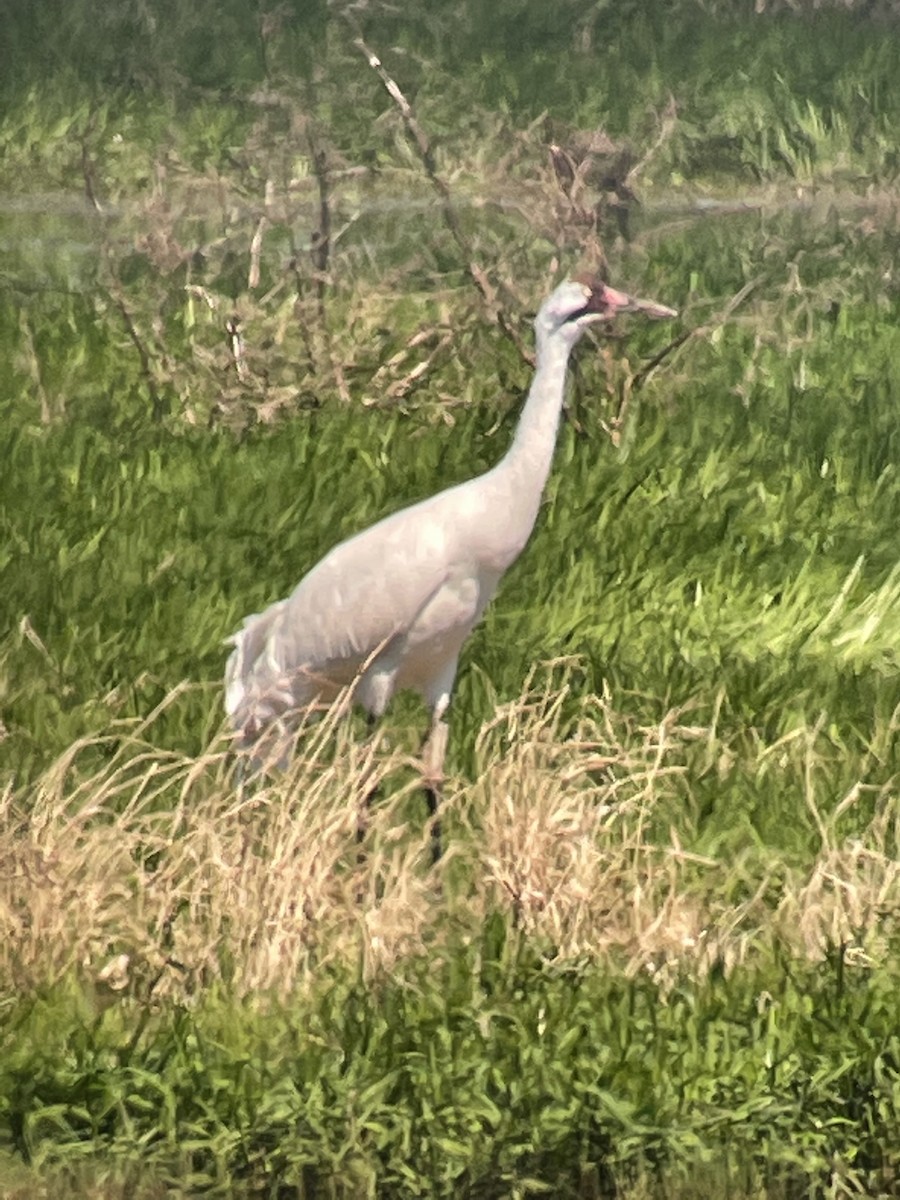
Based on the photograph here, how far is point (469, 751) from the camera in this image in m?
6.16

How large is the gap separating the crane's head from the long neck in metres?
0.03

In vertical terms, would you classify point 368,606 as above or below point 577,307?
below

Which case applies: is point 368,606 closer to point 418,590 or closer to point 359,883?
point 418,590

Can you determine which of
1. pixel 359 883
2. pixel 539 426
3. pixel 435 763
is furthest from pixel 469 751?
pixel 359 883

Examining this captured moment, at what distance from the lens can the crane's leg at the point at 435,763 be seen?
5.62m

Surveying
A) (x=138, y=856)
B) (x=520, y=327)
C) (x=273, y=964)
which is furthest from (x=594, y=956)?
(x=520, y=327)

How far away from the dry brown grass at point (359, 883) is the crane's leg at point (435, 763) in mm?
51

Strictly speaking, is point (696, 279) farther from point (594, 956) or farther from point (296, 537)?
point (594, 956)

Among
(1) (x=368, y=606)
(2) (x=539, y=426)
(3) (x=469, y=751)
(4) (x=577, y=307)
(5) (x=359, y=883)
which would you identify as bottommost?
(3) (x=469, y=751)

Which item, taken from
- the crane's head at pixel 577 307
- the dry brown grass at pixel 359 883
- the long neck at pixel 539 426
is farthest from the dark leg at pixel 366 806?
the crane's head at pixel 577 307

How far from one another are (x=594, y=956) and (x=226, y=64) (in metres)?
13.8

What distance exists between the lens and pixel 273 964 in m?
4.96

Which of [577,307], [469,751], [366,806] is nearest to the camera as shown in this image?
[577,307]

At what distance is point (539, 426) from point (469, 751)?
0.80 m
